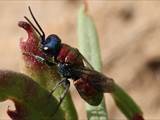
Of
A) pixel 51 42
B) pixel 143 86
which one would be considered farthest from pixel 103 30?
pixel 51 42

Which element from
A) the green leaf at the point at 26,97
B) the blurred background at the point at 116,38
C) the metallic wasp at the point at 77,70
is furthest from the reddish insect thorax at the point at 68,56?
the blurred background at the point at 116,38

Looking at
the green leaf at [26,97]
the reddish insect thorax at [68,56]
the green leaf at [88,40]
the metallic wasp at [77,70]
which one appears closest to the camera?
the green leaf at [26,97]

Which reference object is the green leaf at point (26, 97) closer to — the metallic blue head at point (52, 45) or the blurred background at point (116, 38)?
the metallic blue head at point (52, 45)

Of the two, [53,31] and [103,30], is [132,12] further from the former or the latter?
[53,31]

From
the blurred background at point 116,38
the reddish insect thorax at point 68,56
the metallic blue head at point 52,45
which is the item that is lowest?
the blurred background at point 116,38

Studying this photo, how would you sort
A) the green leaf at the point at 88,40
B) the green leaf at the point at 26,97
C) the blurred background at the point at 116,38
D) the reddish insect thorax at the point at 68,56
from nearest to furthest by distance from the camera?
the green leaf at the point at 26,97
the reddish insect thorax at the point at 68,56
the green leaf at the point at 88,40
the blurred background at the point at 116,38

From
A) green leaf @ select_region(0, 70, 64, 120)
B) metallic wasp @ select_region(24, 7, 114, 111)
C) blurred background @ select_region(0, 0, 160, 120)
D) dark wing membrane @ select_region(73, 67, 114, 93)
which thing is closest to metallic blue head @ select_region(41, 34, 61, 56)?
metallic wasp @ select_region(24, 7, 114, 111)
